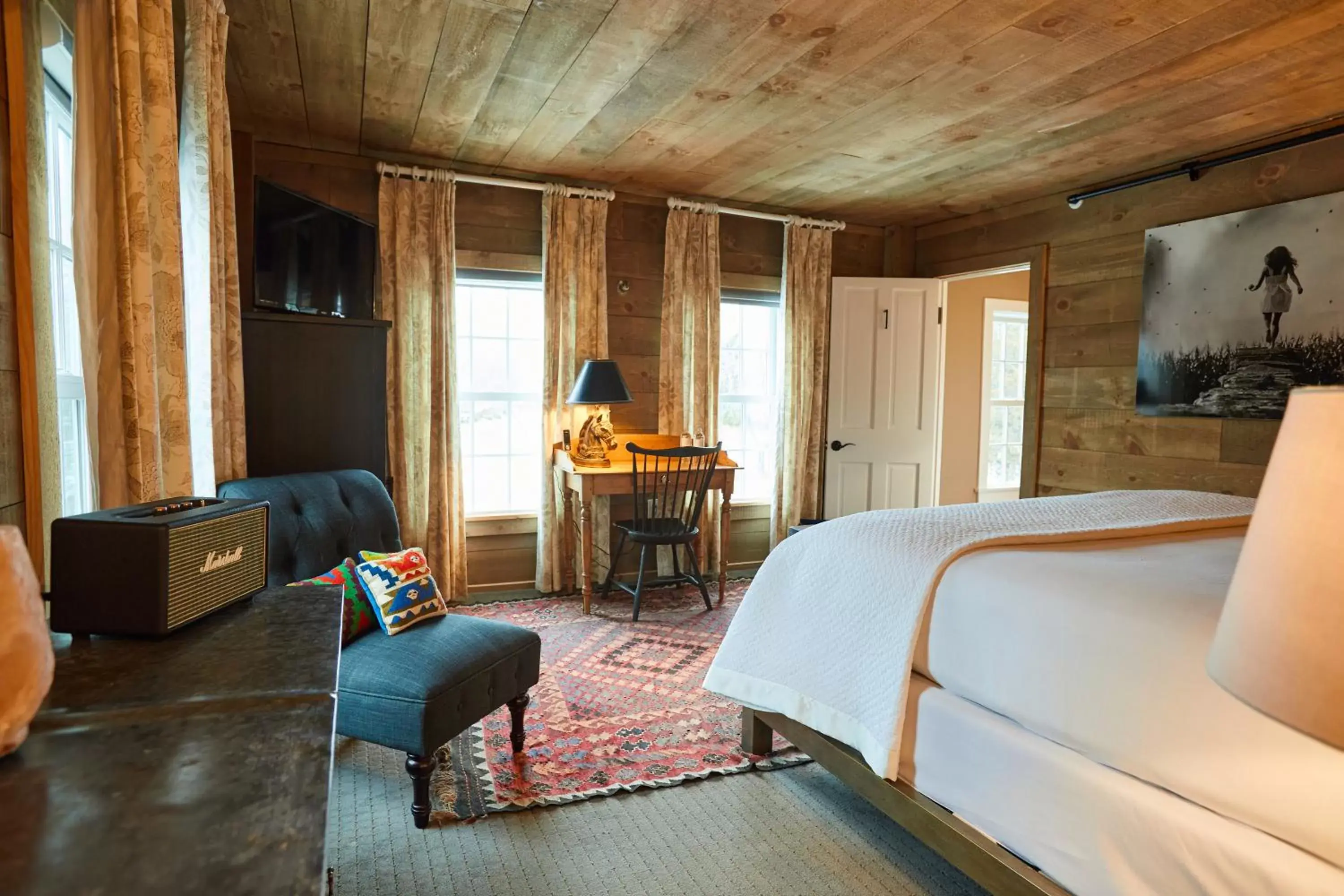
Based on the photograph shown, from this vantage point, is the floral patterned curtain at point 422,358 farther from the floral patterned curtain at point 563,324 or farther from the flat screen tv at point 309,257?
the floral patterned curtain at point 563,324

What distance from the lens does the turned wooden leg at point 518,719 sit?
238 cm

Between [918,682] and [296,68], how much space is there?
9.68 ft

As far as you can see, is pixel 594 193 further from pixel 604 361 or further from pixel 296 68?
pixel 296 68

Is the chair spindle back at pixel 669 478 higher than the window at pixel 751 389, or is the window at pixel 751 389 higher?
the window at pixel 751 389

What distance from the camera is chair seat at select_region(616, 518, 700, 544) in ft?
12.8

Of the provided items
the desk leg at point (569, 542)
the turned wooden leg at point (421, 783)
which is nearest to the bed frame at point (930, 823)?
the turned wooden leg at point (421, 783)

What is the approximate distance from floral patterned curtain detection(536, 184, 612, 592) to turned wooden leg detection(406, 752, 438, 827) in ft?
7.54

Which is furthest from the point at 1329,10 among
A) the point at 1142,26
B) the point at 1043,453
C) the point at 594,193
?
the point at 594,193

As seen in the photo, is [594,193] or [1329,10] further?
[594,193]

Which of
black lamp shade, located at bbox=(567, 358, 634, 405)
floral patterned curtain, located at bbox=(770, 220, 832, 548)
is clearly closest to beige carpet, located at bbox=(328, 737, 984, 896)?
black lamp shade, located at bbox=(567, 358, 634, 405)

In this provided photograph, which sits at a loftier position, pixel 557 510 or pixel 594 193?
pixel 594 193

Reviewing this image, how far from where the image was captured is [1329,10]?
223 centimetres

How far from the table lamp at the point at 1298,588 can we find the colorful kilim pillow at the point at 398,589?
80.3 inches

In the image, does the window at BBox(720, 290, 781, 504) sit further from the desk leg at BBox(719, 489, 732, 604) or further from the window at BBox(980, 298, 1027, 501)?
the window at BBox(980, 298, 1027, 501)
